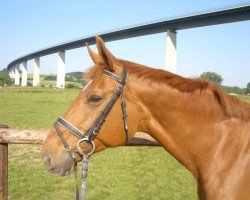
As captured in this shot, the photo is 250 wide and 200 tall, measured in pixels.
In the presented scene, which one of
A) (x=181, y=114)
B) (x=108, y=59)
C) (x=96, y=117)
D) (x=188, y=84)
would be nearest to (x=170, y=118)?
(x=181, y=114)

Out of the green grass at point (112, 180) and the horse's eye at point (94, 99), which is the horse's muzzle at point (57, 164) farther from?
the green grass at point (112, 180)

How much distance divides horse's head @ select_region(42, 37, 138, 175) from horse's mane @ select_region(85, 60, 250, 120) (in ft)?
0.35

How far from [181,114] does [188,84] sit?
327 mm

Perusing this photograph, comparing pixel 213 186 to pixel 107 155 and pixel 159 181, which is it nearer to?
pixel 159 181

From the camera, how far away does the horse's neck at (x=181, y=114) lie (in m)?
3.12

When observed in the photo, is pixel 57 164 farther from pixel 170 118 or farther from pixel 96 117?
pixel 170 118

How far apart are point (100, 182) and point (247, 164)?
536cm

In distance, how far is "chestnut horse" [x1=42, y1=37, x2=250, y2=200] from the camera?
9.84 feet

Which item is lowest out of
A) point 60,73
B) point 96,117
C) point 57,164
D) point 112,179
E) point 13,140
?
point 60,73

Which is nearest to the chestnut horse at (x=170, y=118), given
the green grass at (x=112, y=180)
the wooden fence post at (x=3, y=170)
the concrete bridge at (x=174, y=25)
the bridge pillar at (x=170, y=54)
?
the wooden fence post at (x=3, y=170)

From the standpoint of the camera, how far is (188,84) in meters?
3.18

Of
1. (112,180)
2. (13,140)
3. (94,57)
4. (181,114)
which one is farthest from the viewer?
(112,180)

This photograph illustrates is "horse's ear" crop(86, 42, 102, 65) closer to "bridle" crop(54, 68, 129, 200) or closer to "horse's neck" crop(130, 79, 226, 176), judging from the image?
"bridle" crop(54, 68, 129, 200)

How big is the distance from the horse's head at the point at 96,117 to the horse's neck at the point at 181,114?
0.21 meters
